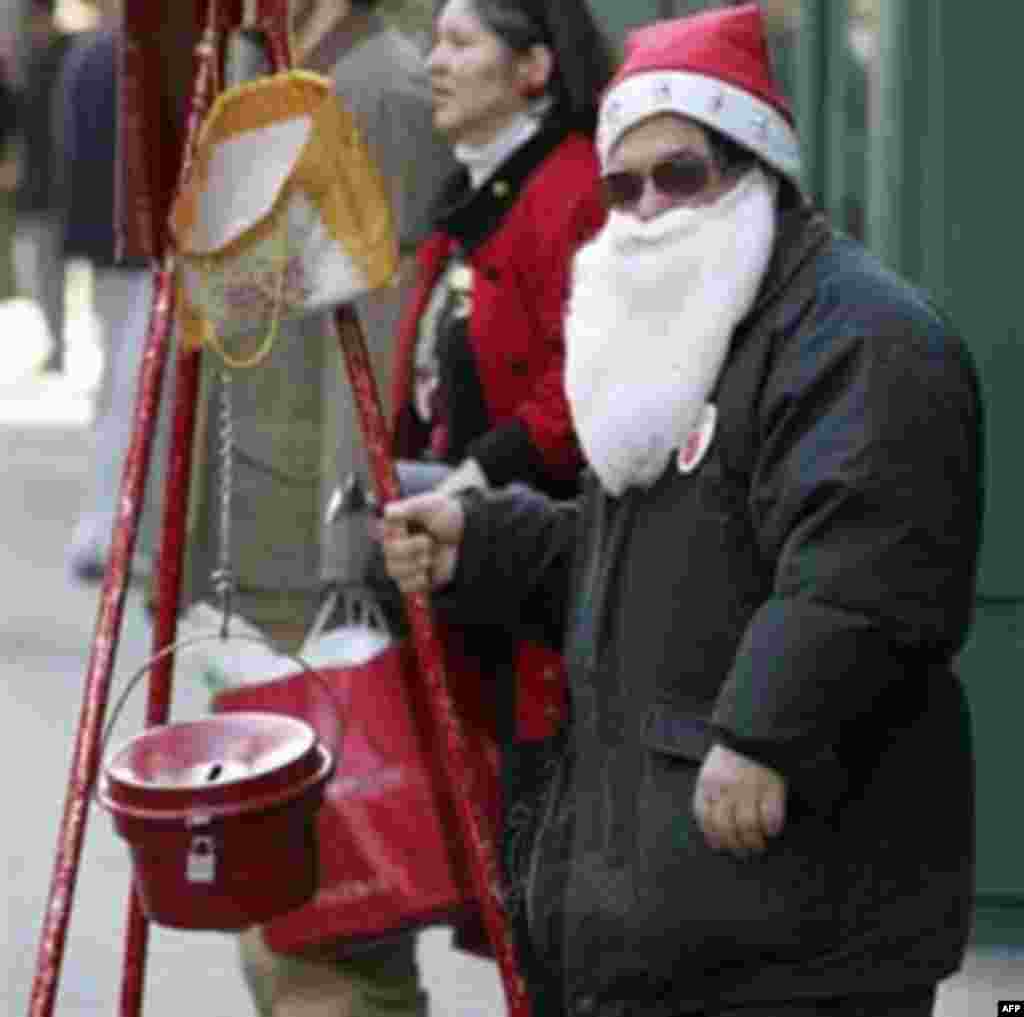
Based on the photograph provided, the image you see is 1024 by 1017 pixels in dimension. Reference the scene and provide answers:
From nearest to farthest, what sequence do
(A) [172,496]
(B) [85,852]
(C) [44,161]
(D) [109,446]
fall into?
(A) [172,496], (B) [85,852], (D) [109,446], (C) [44,161]

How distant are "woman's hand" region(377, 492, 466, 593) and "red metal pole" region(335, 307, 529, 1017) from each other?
0.07 m

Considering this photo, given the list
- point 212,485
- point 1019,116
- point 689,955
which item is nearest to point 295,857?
point 689,955

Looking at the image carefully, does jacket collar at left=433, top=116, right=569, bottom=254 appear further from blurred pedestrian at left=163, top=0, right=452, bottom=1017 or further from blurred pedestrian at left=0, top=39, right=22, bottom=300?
blurred pedestrian at left=0, top=39, right=22, bottom=300

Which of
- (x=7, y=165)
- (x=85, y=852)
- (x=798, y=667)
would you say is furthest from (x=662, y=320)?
(x=7, y=165)

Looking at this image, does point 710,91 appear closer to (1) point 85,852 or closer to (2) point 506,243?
(2) point 506,243

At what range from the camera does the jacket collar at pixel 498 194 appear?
17.9 feet

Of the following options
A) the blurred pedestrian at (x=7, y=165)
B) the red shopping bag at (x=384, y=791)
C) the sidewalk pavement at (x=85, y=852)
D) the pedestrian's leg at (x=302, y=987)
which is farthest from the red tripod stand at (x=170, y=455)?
the blurred pedestrian at (x=7, y=165)

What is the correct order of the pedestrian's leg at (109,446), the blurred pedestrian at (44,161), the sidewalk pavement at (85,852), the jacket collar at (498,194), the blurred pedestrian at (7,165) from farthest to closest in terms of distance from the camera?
1. the blurred pedestrian at (7,165)
2. the blurred pedestrian at (44,161)
3. the pedestrian's leg at (109,446)
4. the sidewalk pavement at (85,852)
5. the jacket collar at (498,194)

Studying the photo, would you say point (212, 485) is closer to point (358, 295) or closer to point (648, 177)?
point (358, 295)

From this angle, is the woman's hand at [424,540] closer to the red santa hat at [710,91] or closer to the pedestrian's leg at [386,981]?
the red santa hat at [710,91]

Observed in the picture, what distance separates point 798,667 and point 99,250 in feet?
26.9

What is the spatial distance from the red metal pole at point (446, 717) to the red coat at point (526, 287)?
0.48 meters

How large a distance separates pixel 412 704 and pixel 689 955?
54.2 inches

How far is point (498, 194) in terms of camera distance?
215 inches
